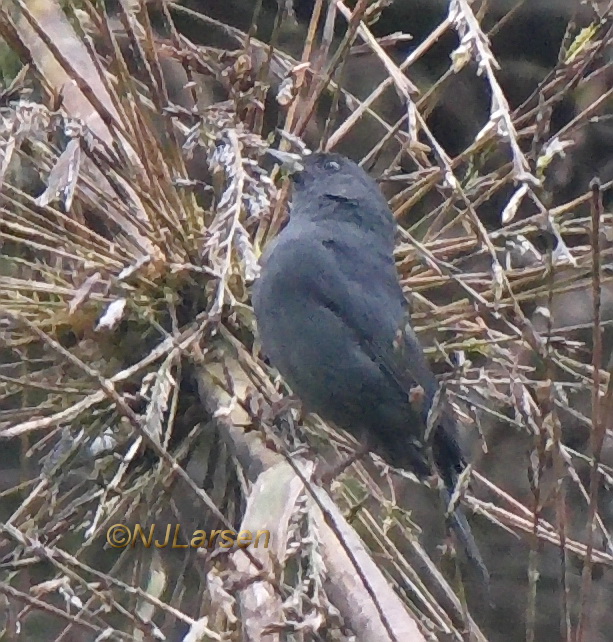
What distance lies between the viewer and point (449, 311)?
67.8 inches

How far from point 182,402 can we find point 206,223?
322 mm

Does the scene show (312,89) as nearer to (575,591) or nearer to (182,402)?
(182,402)

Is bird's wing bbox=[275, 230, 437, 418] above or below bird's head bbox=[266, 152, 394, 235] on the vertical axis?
below

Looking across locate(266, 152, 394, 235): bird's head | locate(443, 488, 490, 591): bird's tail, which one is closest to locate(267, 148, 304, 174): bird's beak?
locate(266, 152, 394, 235): bird's head

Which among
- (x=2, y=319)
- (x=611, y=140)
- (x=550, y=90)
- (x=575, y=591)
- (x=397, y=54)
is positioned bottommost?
(x=575, y=591)

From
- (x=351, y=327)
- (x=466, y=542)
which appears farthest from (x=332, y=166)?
(x=466, y=542)

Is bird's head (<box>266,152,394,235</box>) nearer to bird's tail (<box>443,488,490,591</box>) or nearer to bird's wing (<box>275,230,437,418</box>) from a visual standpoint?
bird's wing (<box>275,230,437,418</box>)

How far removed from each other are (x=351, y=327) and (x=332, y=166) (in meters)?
0.30

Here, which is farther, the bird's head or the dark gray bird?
the bird's head

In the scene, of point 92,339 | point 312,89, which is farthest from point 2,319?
point 312,89

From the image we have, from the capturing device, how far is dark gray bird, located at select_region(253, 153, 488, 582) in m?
1.66

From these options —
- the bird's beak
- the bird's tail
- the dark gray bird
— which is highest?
the bird's beak

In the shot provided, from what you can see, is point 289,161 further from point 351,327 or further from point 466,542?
point 466,542

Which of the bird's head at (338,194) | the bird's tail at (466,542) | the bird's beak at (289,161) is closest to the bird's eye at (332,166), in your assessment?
the bird's head at (338,194)
